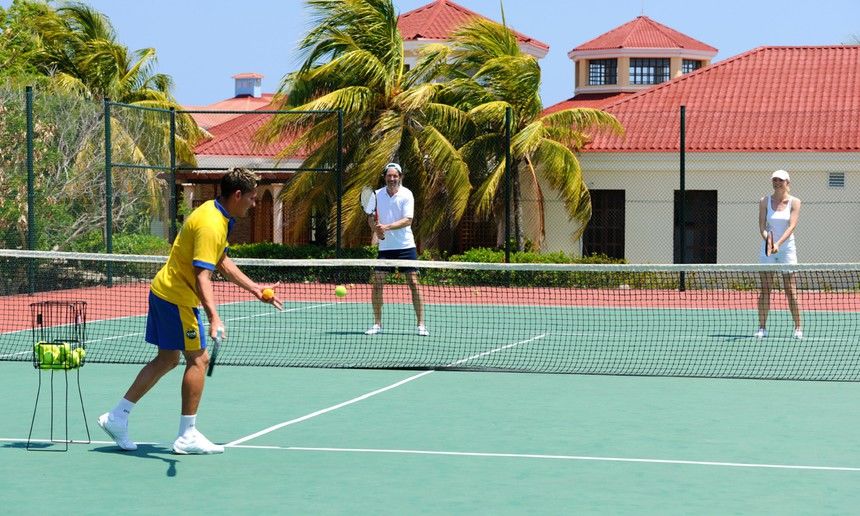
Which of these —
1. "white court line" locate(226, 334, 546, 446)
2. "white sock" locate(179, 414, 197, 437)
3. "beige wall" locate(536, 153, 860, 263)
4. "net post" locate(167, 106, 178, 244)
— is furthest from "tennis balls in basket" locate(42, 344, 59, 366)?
"beige wall" locate(536, 153, 860, 263)

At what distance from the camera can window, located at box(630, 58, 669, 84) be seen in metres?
39.6

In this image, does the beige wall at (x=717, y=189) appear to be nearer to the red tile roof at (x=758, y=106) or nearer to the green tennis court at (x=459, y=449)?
the red tile roof at (x=758, y=106)

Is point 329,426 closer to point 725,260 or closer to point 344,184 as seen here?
point 344,184

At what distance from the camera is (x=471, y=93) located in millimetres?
24562

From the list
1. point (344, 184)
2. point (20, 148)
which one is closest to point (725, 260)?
point (344, 184)

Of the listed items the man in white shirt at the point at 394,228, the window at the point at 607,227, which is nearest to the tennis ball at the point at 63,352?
the man in white shirt at the point at 394,228

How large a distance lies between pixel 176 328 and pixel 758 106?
2302cm

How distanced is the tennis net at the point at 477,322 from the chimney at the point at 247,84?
40.3 metres

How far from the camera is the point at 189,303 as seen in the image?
7.12 meters

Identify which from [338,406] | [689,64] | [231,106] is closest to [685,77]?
[689,64]

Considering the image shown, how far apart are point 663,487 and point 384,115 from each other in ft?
59.1

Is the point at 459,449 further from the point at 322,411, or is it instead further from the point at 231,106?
the point at 231,106

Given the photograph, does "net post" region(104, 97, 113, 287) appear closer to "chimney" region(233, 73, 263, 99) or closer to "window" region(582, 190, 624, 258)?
"window" region(582, 190, 624, 258)

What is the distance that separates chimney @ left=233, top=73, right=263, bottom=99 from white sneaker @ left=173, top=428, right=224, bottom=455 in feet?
180
